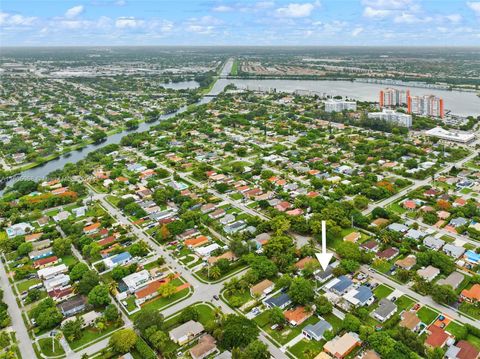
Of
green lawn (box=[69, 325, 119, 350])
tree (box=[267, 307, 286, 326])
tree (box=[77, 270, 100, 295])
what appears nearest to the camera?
green lawn (box=[69, 325, 119, 350])

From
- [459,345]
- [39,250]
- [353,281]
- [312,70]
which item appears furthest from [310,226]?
[312,70]

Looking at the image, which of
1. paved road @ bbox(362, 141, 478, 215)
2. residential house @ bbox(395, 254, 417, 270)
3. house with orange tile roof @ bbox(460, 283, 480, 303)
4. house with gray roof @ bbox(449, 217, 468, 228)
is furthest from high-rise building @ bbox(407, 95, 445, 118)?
house with orange tile roof @ bbox(460, 283, 480, 303)

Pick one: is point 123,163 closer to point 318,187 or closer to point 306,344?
point 318,187

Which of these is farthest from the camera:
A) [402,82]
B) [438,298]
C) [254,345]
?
[402,82]

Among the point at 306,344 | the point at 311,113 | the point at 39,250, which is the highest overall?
the point at 311,113

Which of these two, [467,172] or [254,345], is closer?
[254,345]

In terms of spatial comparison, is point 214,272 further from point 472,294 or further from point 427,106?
point 427,106

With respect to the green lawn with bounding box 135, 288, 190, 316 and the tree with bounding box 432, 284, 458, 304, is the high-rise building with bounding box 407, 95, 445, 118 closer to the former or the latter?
the tree with bounding box 432, 284, 458, 304

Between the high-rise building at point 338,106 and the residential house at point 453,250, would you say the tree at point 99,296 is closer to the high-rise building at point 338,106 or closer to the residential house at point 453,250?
the residential house at point 453,250
